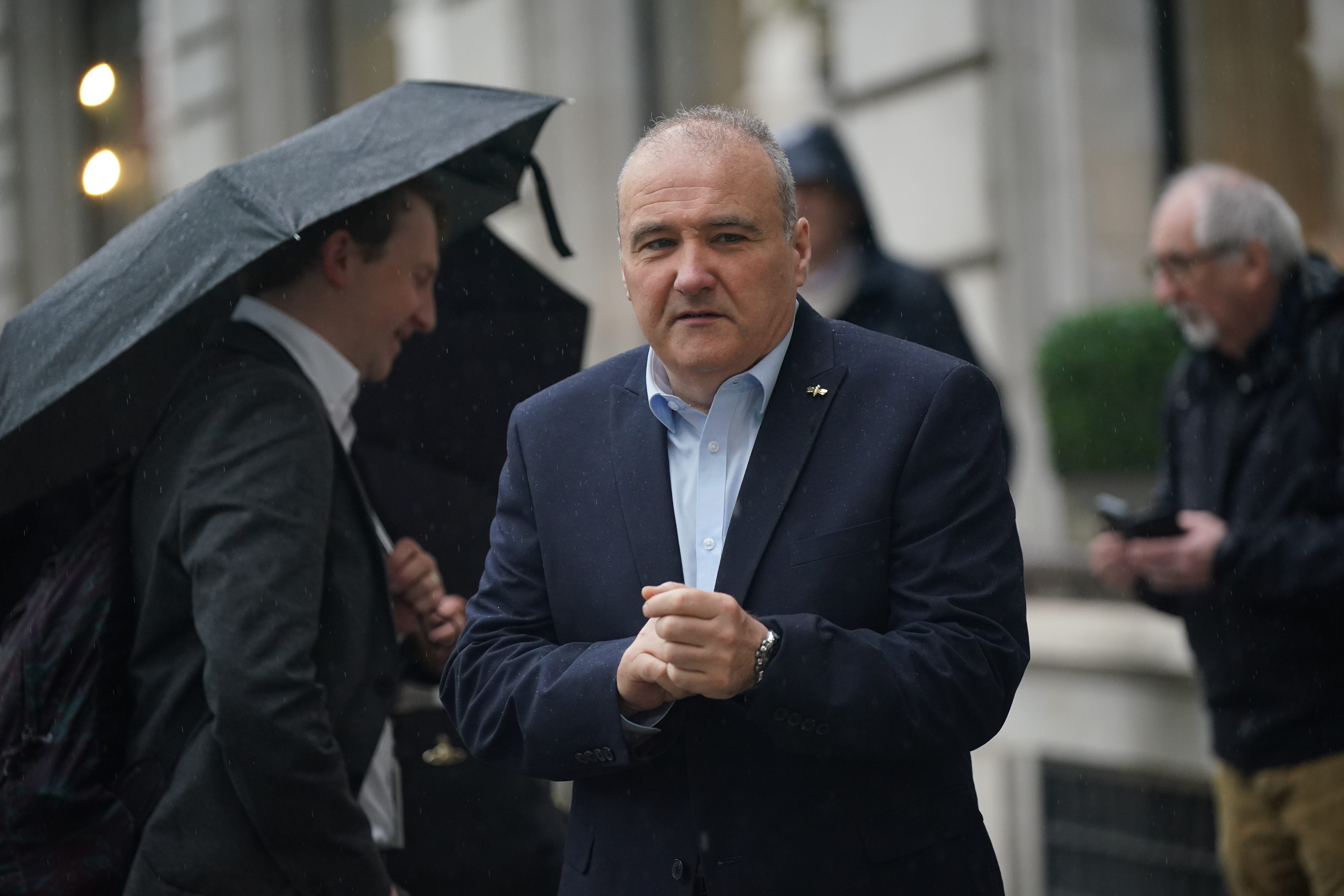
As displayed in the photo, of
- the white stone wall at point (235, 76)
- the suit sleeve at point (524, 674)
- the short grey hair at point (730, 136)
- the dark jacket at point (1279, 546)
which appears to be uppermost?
the white stone wall at point (235, 76)

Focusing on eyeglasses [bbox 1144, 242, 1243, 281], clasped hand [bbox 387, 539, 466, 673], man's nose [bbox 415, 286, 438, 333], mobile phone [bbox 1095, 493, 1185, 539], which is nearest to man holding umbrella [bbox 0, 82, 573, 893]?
man's nose [bbox 415, 286, 438, 333]

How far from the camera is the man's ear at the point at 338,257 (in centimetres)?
352

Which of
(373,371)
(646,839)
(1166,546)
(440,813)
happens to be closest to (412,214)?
(373,371)

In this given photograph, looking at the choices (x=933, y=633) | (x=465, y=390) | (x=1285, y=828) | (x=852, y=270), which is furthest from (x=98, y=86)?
(x=1285, y=828)

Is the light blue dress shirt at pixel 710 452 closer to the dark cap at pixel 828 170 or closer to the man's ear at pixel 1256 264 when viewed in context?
Answer: the man's ear at pixel 1256 264

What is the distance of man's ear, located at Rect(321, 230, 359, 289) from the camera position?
352cm

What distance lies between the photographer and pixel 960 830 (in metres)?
2.45

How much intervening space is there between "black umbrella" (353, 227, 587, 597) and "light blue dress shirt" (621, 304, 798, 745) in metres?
1.65

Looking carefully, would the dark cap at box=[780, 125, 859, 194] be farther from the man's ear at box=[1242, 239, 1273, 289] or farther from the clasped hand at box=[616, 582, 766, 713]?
the clasped hand at box=[616, 582, 766, 713]

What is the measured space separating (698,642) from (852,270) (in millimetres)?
3510

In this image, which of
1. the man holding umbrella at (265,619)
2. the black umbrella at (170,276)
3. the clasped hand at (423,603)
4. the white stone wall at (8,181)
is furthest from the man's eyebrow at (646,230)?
the white stone wall at (8,181)

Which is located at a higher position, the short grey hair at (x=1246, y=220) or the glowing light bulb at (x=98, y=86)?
the glowing light bulb at (x=98, y=86)

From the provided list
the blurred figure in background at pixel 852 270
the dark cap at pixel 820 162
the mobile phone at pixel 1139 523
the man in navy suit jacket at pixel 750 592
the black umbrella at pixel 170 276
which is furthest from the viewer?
the dark cap at pixel 820 162

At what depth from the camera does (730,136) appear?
2.57 metres
